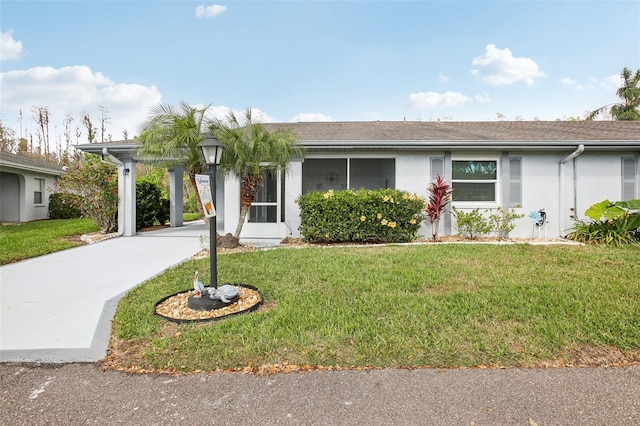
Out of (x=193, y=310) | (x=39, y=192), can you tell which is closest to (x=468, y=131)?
(x=193, y=310)

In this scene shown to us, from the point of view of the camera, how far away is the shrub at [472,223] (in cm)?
860

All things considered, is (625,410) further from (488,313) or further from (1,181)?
(1,181)

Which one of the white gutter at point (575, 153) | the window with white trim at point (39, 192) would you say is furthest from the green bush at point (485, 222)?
the window with white trim at point (39, 192)

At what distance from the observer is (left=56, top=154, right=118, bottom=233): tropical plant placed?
30.8ft

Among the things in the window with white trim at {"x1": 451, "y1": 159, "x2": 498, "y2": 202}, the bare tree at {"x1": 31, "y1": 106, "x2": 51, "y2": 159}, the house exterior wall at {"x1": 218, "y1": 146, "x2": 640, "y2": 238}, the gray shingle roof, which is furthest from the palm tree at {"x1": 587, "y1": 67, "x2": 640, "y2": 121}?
the bare tree at {"x1": 31, "y1": 106, "x2": 51, "y2": 159}

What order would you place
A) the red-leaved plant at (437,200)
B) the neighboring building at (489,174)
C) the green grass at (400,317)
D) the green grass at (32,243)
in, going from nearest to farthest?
the green grass at (400,317)
the green grass at (32,243)
the red-leaved plant at (437,200)
the neighboring building at (489,174)

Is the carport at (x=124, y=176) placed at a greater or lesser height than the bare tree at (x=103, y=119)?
lesser

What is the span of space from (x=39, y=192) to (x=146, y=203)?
→ 767cm

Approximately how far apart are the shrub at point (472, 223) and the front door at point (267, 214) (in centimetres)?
469

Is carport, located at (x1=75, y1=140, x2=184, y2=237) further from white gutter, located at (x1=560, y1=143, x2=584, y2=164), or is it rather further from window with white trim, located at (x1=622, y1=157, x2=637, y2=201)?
window with white trim, located at (x1=622, y1=157, x2=637, y2=201)

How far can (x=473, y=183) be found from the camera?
9.09 metres

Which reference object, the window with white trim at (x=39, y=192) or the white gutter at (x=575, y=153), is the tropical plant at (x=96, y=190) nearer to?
the window with white trim at (x=39, y=192)

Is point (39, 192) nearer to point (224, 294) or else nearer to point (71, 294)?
point (71, 294)

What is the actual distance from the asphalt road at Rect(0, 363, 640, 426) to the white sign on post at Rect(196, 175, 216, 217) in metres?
1.85
